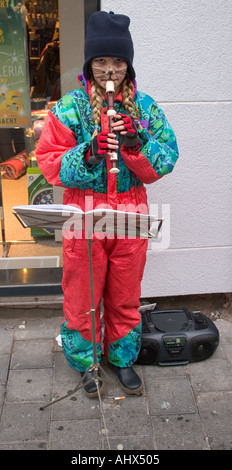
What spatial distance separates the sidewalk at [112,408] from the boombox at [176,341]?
0.06 m

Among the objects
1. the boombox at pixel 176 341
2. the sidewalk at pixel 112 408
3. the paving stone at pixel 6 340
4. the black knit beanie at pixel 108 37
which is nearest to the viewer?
the black knit beanie at pixel 108 37

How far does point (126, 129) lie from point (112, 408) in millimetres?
1601

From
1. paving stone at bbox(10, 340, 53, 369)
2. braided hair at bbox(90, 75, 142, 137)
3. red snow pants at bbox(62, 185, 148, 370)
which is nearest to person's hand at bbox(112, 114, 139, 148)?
braided hair at bbox(90, 75, 142, 137)

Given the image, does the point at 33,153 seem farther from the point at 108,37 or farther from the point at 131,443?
the point at 131,443

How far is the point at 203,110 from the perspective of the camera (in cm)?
346

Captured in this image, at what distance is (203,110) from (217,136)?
201 millimetres

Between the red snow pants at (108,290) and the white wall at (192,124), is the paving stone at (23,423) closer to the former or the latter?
the red snow pants at (108,290)

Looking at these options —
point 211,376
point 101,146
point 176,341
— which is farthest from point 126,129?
point 211,376

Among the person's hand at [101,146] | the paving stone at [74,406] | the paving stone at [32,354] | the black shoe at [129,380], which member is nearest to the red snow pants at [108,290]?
the black shoe at [129,380]

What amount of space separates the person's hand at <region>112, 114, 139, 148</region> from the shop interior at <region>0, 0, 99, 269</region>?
1.17 metres

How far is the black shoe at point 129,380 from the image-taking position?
123 inches

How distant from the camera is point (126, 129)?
2.49 meters

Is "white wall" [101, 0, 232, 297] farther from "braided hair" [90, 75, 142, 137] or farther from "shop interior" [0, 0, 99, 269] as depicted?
"braided hair" [90, 75, 142, 137]

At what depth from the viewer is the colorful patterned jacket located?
2664mm
